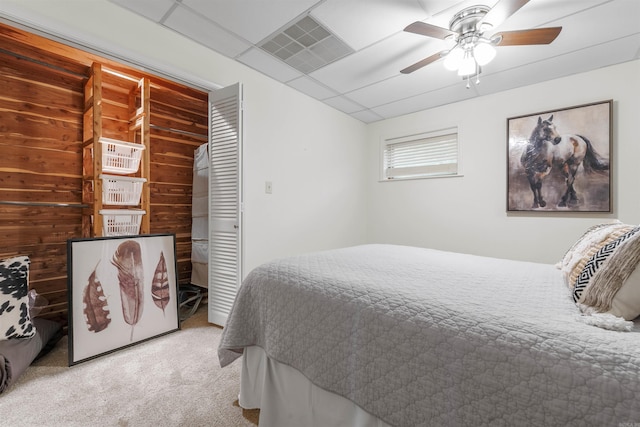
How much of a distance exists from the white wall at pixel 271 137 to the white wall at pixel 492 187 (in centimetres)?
57

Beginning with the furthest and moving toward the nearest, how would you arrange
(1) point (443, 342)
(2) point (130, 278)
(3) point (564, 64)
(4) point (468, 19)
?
(3) point (564, 64)
(2) point (130, 278)
(4) point (468, 19)
(1) point (443, 342)

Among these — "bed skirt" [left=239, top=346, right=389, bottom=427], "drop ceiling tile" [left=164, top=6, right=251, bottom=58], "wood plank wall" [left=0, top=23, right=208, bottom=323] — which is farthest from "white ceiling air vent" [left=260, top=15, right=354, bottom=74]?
"bed skirt" [left=239, top=346, right=389, bottom=427]

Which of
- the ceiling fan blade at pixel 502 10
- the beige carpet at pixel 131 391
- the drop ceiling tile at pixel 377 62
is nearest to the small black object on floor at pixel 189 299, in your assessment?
the beige carpet at pixel 131 391

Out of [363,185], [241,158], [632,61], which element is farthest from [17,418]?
[632,61]

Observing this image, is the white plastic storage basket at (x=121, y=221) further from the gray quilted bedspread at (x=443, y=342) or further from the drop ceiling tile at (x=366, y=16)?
the drop ceiling tile at (x=366, y=16)

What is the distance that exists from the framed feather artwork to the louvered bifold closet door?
374 millimetres

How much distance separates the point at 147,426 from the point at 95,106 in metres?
2.36

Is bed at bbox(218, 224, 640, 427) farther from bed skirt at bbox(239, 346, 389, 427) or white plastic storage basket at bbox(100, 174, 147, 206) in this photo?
white plastic storage basket at bbox(100, 174, 147, 206)

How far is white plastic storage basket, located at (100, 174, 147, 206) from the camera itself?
2266 mm

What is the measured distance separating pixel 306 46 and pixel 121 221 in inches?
86.0

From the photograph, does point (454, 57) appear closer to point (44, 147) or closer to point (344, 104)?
point (344, 104)

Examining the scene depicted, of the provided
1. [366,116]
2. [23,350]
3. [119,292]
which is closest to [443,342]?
[119,292]

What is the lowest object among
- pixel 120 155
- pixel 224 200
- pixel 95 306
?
pixel 95 306

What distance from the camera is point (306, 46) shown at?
2342 millimetres
